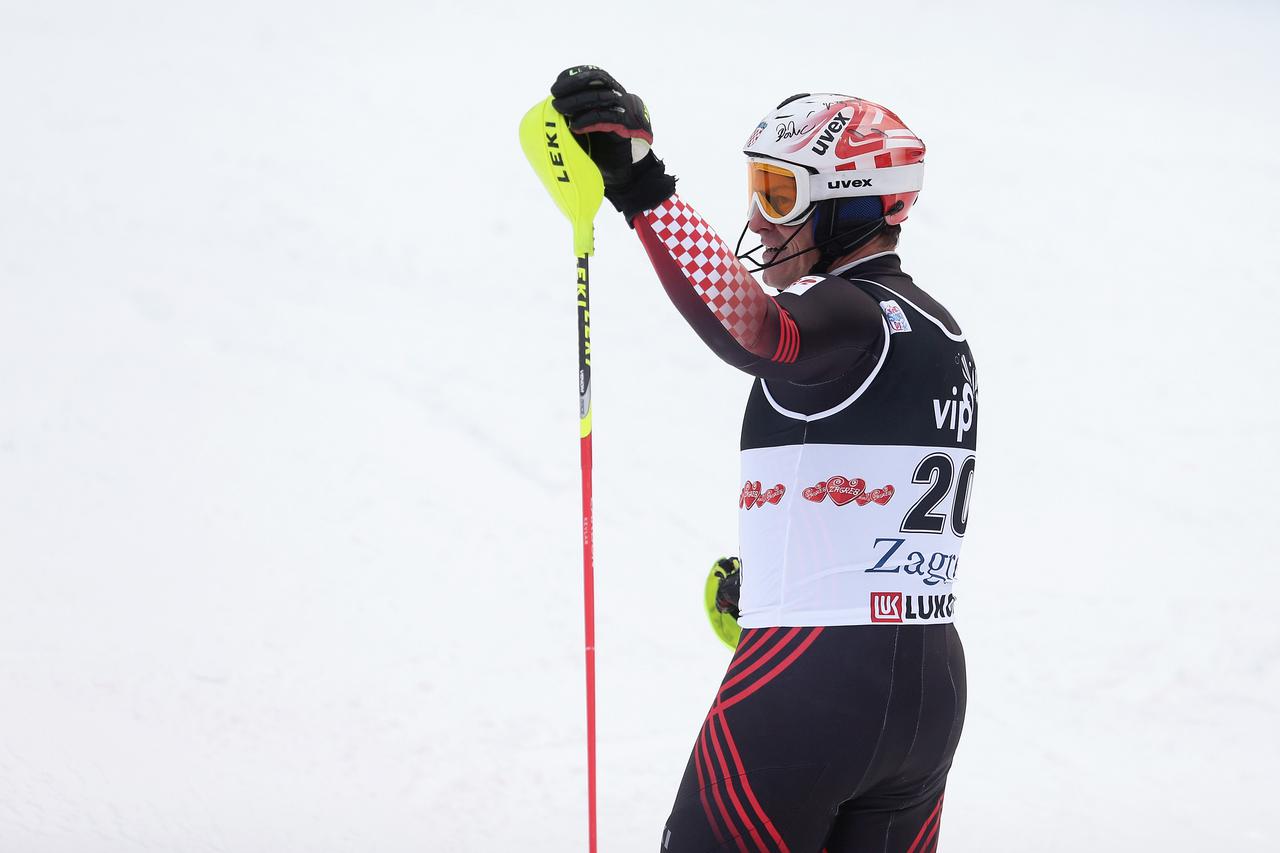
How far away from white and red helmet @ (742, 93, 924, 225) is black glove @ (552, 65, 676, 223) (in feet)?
0.96

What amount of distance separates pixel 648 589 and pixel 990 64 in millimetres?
5554

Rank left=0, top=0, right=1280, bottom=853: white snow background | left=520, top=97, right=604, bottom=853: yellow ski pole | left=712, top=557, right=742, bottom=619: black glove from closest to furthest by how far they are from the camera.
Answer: left=520, top=97, right=604, bottom=853: yellow ski pole, left=712, top=557, right=742, bottom=619: black glove, left=0, top=0, right=1280, bottom=853: white snow background

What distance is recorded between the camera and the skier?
1565 mm

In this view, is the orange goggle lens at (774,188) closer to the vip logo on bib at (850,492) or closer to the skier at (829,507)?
the skier at (829,507)

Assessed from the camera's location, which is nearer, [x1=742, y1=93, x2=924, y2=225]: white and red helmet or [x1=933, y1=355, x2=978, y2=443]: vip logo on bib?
[x1=933, y1=355, x2=978, y2=443]: vip logo on bib

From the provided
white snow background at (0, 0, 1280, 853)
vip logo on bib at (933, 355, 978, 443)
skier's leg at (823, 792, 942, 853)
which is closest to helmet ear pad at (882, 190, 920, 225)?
vip logo on bib at (933, 355, 978, 443)

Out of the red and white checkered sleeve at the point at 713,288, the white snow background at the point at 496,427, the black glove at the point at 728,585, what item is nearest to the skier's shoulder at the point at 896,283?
the red and white checkered sleeve at the point at 713,288

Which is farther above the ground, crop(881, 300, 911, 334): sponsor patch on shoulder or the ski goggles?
the ski goggles

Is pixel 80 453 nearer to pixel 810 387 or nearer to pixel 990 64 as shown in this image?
pixel 810 387

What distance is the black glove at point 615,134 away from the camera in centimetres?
155

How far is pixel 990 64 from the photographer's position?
8844 millimetres

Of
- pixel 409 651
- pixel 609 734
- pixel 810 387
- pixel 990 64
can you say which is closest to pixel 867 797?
pixel 810 387

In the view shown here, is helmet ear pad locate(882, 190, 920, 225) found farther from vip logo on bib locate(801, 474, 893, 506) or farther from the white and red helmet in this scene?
vip logo on bib locate(801, 474, 893, 506)

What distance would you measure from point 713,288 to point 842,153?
413 mm
